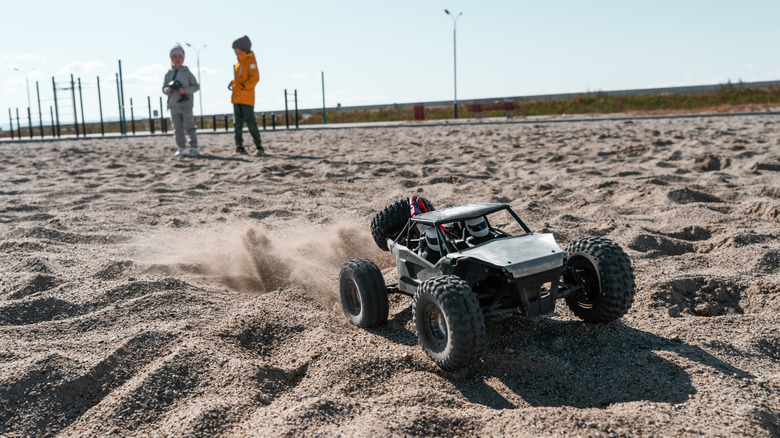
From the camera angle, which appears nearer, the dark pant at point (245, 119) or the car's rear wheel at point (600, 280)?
the car's rear wheel at point (600, 280)

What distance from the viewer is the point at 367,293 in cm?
314

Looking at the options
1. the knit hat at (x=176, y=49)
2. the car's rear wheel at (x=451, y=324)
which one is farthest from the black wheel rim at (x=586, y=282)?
the knit hat at (x=176, y=49)

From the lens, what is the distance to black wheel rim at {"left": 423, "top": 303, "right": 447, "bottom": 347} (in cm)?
270

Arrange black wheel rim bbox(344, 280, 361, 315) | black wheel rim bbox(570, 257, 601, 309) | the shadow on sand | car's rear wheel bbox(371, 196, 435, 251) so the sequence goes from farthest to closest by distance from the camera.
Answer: car's rear wheel bbox(371, 196, 435, 251) → black wheel rim bbox(344, 280, 361, 315) → black wheel rim bbox(570, 257, 601, 309) → the shadow on sand

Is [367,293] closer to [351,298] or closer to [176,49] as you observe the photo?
[351,298]

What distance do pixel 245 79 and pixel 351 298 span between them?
8.36 meters

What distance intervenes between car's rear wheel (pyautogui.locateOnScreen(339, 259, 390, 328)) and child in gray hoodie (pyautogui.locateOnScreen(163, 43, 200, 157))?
337 inches

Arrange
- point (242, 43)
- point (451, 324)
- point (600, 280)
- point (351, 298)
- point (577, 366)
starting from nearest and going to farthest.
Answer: point (451, 324)
point (577, 366)
point (600, 280)
point (351, 298)
point (242, 43)

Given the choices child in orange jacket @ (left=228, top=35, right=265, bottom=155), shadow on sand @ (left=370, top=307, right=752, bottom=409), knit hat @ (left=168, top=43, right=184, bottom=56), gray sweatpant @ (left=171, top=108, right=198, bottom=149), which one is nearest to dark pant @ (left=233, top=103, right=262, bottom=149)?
child in orange jacket @ (left=228, top=35, right=265, bottom=155)

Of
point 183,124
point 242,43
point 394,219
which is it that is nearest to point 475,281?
point 394,219

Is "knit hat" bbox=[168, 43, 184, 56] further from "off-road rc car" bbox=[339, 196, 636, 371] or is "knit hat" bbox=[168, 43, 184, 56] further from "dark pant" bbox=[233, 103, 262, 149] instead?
"off-road rc car" bbox=[339, 196, 636, 371]

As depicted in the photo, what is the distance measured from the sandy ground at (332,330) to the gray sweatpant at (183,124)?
4.57 metres

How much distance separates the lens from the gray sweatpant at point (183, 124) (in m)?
11.2

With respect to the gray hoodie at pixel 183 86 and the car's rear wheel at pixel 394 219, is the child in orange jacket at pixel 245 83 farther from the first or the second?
the car's rear wheel at pixel 394 219
